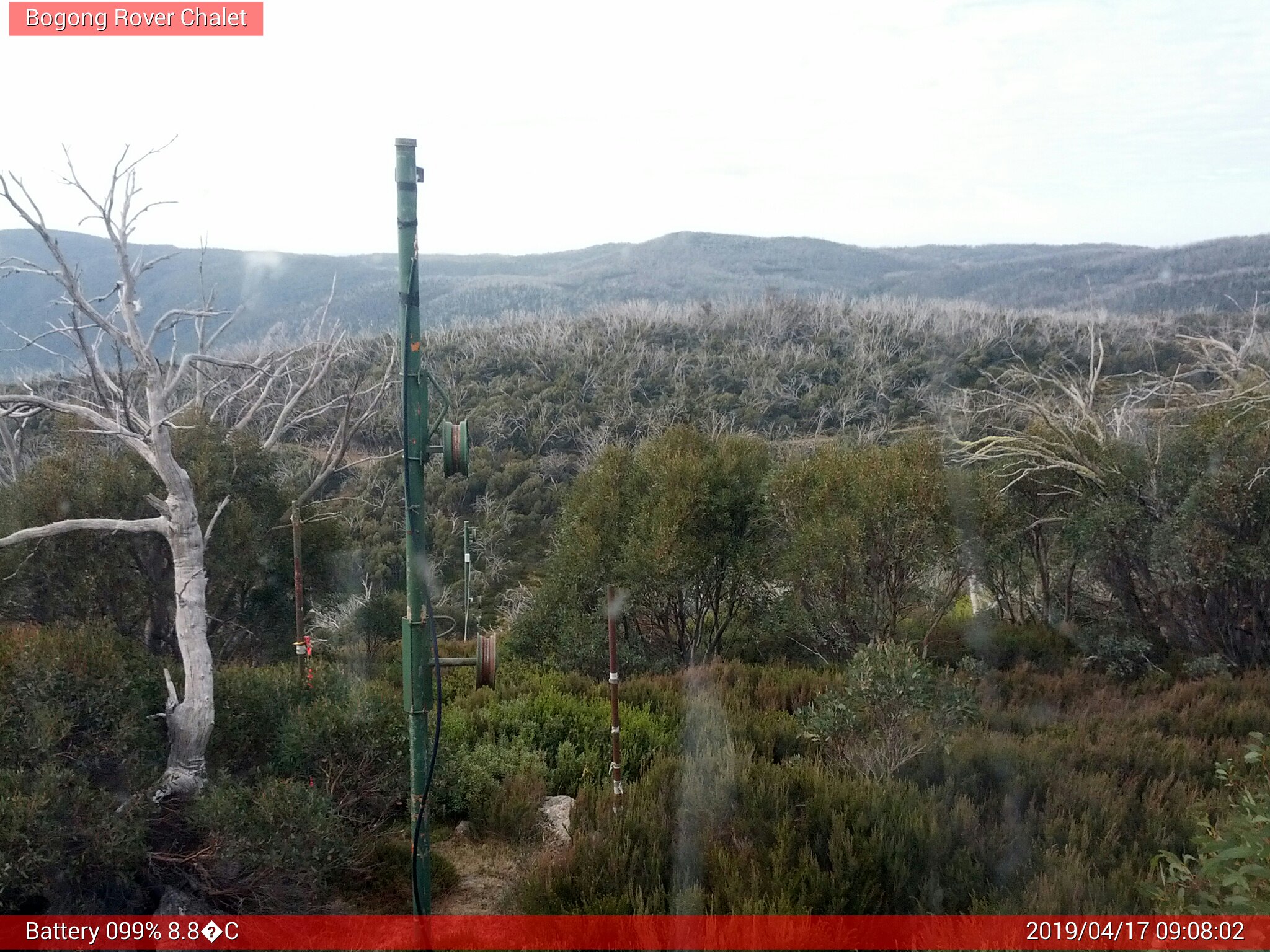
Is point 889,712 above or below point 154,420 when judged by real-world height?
below

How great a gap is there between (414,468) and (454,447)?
0.75 ft

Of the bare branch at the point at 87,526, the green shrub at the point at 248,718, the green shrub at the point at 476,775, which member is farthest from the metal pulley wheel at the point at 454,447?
the green shrub at the point at 476,775

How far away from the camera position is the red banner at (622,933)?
4.07 m

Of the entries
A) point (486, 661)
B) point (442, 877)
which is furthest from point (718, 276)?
point (486, 661)

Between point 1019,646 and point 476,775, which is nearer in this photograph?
point 476,775

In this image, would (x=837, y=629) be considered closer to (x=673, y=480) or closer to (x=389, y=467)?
(x=673, y=480)

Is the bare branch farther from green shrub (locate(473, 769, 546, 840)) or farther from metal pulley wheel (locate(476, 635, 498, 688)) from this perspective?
green shrub (locate(473, 769, 546, 840))

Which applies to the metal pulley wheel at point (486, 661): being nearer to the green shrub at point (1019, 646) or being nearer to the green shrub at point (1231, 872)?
the green shrub at point (1231, 872)

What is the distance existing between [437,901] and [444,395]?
11.1 ft

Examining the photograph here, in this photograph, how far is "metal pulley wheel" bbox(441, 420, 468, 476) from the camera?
3.98m

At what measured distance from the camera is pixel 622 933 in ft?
14.3

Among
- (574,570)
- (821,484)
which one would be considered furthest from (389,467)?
(821,484)

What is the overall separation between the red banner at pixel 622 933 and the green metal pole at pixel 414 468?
64 cm

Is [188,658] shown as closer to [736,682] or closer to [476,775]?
[476,775]
